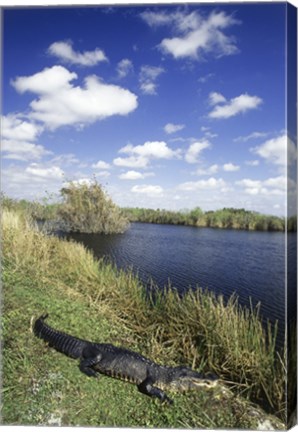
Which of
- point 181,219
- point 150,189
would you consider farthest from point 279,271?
point 150,189

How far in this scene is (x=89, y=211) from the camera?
5.39 metres

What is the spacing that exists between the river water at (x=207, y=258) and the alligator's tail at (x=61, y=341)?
31.7 inches

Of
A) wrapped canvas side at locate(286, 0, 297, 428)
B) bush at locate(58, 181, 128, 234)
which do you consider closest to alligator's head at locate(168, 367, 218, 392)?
wrapped canvas side at locate(286, 0, 297, 428)

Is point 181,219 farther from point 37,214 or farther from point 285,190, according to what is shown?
point 37,214

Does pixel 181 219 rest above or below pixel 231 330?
above

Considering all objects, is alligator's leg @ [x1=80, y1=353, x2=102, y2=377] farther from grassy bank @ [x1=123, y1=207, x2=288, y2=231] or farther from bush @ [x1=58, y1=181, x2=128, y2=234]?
grassy bank @ [x1=123, y1=207, x2=288, y2=231]

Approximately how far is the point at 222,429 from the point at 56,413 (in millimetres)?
1441

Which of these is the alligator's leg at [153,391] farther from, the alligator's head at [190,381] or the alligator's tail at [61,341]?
the alligator's tail at [61,341]

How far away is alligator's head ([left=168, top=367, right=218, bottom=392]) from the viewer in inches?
185

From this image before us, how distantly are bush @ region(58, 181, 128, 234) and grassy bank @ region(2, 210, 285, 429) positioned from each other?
0.25m

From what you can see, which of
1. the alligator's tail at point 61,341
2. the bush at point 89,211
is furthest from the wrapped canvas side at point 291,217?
the alligator's tail at point 61,341

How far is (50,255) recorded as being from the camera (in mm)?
5398

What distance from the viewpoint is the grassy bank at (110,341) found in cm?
467

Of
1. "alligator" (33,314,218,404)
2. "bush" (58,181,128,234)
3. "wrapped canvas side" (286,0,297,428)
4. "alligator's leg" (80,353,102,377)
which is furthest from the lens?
"bush" (58,181,128,234)
